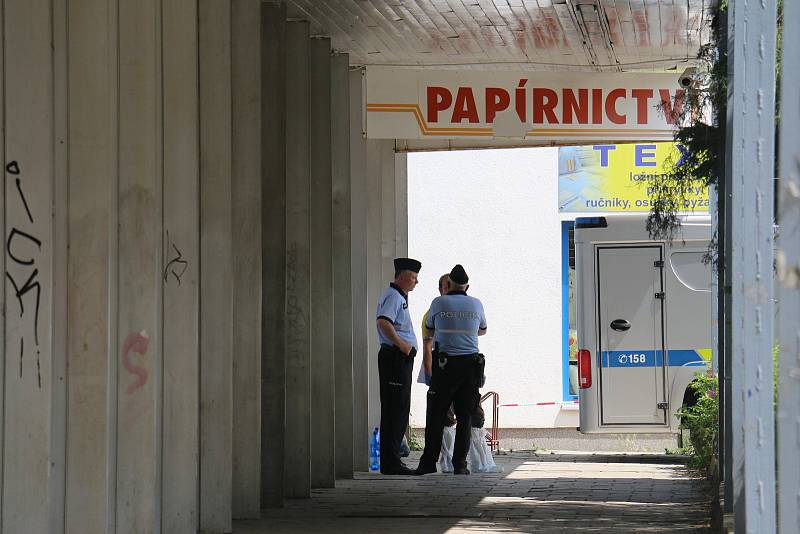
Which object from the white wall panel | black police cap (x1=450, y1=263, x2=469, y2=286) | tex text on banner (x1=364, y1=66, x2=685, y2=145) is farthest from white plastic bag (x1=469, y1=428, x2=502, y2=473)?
the white wall panel

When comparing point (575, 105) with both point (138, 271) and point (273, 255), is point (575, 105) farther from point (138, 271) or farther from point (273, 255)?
point (138, 271)

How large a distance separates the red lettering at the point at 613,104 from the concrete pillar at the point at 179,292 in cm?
669

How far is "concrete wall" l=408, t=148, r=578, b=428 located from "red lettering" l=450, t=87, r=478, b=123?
9.33 metres

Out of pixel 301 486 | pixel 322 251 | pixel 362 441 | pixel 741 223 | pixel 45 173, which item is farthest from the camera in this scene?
pixel 362 441

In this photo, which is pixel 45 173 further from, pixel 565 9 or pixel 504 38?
pixel 504 38

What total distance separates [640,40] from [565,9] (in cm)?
170

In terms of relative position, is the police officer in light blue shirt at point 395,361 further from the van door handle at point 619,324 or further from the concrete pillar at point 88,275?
the concrete pillar at point 88,275

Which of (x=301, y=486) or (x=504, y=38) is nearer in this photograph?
(x=301, y=486)

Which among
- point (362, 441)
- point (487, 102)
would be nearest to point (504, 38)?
point (487, 102)

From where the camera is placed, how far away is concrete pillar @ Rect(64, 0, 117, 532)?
7359 millimetres

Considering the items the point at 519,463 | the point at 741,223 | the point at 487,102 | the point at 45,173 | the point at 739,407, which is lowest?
the point at 519,463

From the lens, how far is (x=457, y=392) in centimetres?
1243

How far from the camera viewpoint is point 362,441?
43.5 feet

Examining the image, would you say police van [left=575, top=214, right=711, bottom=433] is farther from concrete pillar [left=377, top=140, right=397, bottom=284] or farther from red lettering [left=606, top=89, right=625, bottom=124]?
red lettering [left=606, top=89, right=625, bottom=124]
